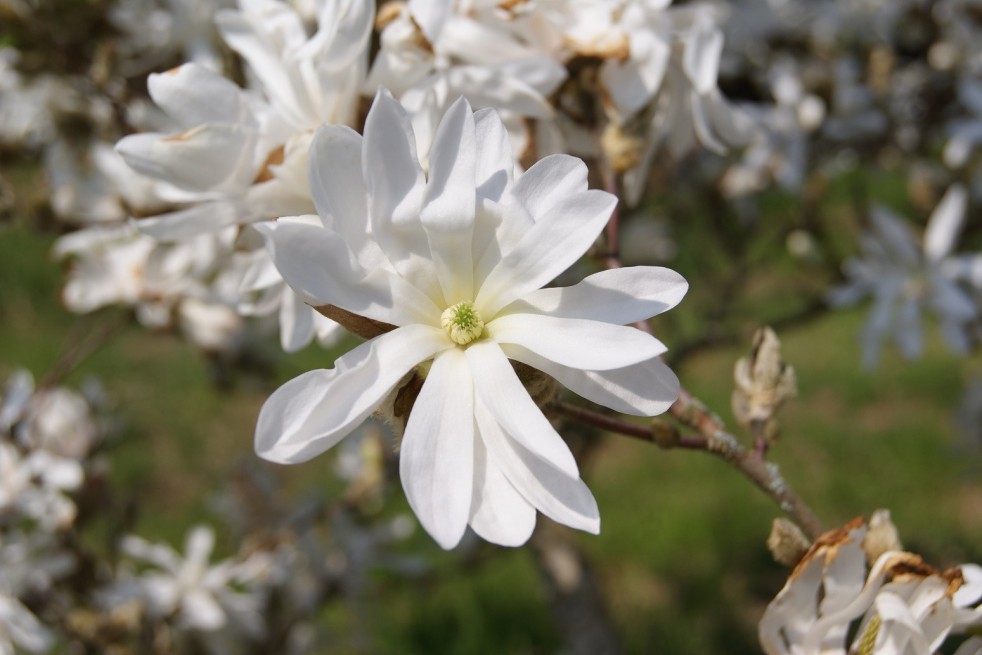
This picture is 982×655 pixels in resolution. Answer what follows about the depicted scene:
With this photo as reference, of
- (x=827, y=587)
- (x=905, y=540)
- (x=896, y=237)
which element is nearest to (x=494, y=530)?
(x=827, y=587)

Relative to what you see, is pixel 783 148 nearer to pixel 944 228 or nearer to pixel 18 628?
pixel 944 228

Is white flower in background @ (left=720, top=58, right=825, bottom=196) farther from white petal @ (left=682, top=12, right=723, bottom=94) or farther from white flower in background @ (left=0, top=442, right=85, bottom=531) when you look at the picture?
white flower in background @ (left=0, top=442, right=85, bottom=531)

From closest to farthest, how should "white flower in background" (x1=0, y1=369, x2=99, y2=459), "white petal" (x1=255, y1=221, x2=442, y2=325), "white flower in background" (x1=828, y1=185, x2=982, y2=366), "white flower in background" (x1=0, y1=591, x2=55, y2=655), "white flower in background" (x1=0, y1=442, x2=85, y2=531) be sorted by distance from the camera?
"white petal" (x1=255, y1=221, x2=442, y2=325) < "white flower in background" (x1=0, y1=591, x2=55, y2=655) < "white flower in background" (x1=0, y1=442, x2=85, y2=531) < "white flower in background" (x1=0, y1=369, x2=99, y2=459) < "white flower in background" (x1=828, y1=185, x2=982, y2=366)

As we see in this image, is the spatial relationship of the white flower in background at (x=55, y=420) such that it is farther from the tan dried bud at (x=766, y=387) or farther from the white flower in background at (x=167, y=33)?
the tan dried bud at (x=766, y=387)

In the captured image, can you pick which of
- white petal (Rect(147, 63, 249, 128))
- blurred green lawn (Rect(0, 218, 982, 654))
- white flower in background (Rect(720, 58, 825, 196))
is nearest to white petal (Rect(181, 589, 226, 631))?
blurred green lawn (Rect(0, 218, 982, 654))

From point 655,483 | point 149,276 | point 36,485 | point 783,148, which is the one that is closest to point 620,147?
point 149,276

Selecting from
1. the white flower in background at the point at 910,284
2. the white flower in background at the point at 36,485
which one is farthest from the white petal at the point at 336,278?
the white flower in background at the point at 910,284

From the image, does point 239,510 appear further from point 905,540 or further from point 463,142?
point 905,540

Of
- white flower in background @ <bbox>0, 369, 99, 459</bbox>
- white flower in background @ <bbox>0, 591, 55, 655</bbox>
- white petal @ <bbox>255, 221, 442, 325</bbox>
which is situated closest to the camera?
white petal @ <bbox>255, 221, 442, 325</bbox>
